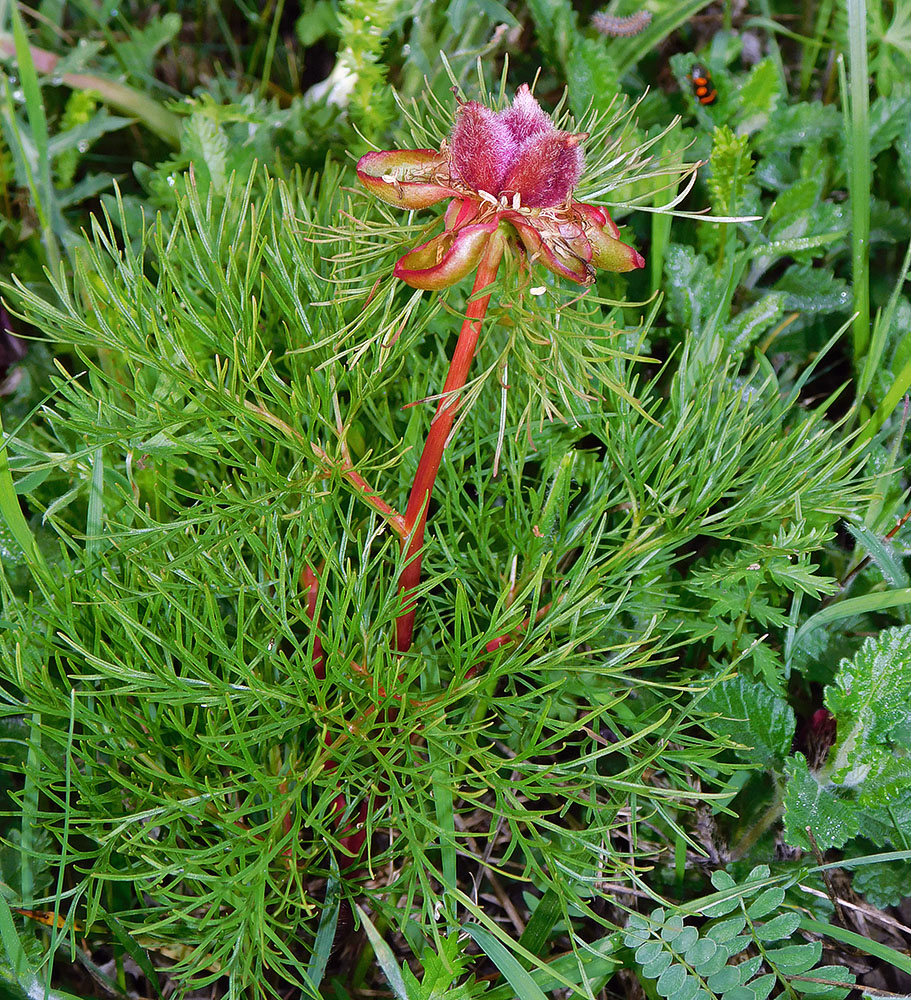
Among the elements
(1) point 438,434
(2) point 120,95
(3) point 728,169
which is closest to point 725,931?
(1) point 438,434

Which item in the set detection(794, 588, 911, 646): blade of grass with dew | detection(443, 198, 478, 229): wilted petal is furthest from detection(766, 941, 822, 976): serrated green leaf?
detection(443, 198, 478, 229): wilted petal

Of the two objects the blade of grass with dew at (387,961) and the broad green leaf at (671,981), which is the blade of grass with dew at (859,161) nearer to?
the broad green leaf at (671,981)

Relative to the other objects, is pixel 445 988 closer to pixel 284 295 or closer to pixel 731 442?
pixel 731 442

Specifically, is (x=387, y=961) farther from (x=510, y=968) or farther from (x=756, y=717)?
(x=756, y=717)

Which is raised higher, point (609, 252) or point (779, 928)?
point (609, 252)

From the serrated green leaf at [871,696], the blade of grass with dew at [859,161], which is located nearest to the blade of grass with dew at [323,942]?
the serrated green leaf at [871,696]

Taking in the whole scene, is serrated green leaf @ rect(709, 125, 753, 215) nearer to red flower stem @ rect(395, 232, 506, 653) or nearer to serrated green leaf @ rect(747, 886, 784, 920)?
red flower stem @ rect(395, 232, 506, 653)
